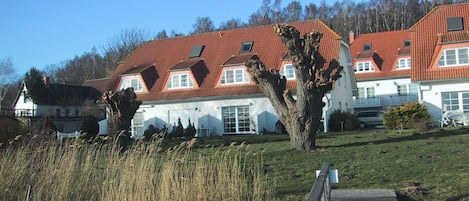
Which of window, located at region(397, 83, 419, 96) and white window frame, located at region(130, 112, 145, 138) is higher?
window, located at region(397, 83, 419, 96)

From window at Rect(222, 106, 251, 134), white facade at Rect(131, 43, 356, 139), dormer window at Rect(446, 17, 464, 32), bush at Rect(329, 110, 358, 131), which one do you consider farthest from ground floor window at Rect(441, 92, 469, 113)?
window at Rect(222, 106, 251, 134)

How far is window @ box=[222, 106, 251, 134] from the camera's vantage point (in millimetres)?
36594

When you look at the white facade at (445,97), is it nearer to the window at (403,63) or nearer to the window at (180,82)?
the window at (180,82)

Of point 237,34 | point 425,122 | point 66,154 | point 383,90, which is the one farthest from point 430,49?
point 66,154

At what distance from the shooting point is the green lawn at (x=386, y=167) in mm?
10195

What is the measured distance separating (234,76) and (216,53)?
3.78m

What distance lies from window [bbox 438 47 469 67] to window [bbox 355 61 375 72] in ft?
76.0

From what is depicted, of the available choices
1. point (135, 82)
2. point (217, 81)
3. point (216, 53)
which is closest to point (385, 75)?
point (216, 53)

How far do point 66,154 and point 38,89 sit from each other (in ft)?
215

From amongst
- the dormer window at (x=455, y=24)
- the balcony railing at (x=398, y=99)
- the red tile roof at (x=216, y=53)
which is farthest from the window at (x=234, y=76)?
the balcony railing at (x=398, y=99)

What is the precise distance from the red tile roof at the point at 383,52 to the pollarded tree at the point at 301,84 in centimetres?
3999

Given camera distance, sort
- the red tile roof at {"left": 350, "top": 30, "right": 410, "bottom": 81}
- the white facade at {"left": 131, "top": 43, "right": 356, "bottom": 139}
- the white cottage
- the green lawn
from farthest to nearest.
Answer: the red tile roof at {"left": 350, "top": 30, "right": 410, "bottom": 81}
the white cottage
the white facade at {"left": 131, "top": 43, "right": 356, "bottom": 139}
the green lawn

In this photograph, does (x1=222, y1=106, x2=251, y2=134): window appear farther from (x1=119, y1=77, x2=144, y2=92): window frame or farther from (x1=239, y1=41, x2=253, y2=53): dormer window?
(x1=119, y1=77, x2=144, y2=92): window frame

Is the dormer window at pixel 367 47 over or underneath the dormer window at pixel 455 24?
over
